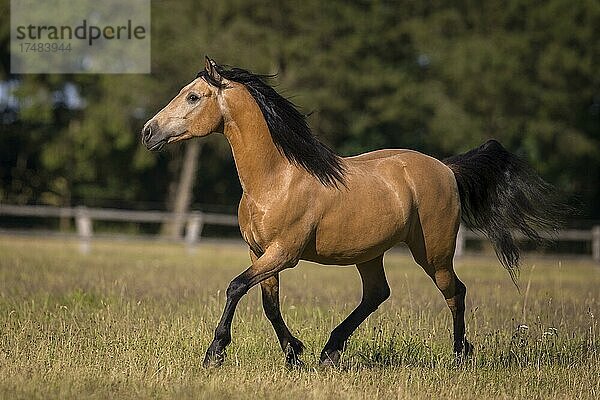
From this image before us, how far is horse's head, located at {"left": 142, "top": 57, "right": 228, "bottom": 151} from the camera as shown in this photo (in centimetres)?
664

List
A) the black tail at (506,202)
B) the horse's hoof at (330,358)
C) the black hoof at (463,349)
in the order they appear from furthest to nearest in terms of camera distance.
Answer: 1. the black tail at (506,202)
2. the black hoof at (463,349)
3. the horse's hoof at (330,358)

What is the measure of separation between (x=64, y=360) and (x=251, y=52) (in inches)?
977

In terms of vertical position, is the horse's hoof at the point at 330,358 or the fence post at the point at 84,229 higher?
the horse's hoof at the point at 330,358

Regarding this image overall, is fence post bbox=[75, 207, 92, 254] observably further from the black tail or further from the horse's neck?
the horse's neck

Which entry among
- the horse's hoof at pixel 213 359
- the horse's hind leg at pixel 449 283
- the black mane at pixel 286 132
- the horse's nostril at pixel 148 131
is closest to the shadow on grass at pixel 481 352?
the horse's hind leg at pixel 449 283

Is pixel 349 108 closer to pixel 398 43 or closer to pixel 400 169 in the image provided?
pixel 398 43

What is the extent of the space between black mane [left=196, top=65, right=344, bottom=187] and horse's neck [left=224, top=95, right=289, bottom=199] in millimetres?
59

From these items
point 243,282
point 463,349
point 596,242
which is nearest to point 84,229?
point 596,242

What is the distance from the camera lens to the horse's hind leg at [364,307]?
7219 mm

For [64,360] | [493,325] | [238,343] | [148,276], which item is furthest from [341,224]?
[148,276]

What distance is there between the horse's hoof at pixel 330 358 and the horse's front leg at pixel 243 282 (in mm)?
906

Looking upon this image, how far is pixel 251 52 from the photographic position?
100 feet

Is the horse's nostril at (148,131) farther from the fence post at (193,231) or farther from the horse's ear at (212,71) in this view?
the fence post at (193,231)

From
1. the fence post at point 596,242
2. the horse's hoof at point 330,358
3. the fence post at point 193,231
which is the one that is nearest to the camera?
the horse's hoof at point 330,358
